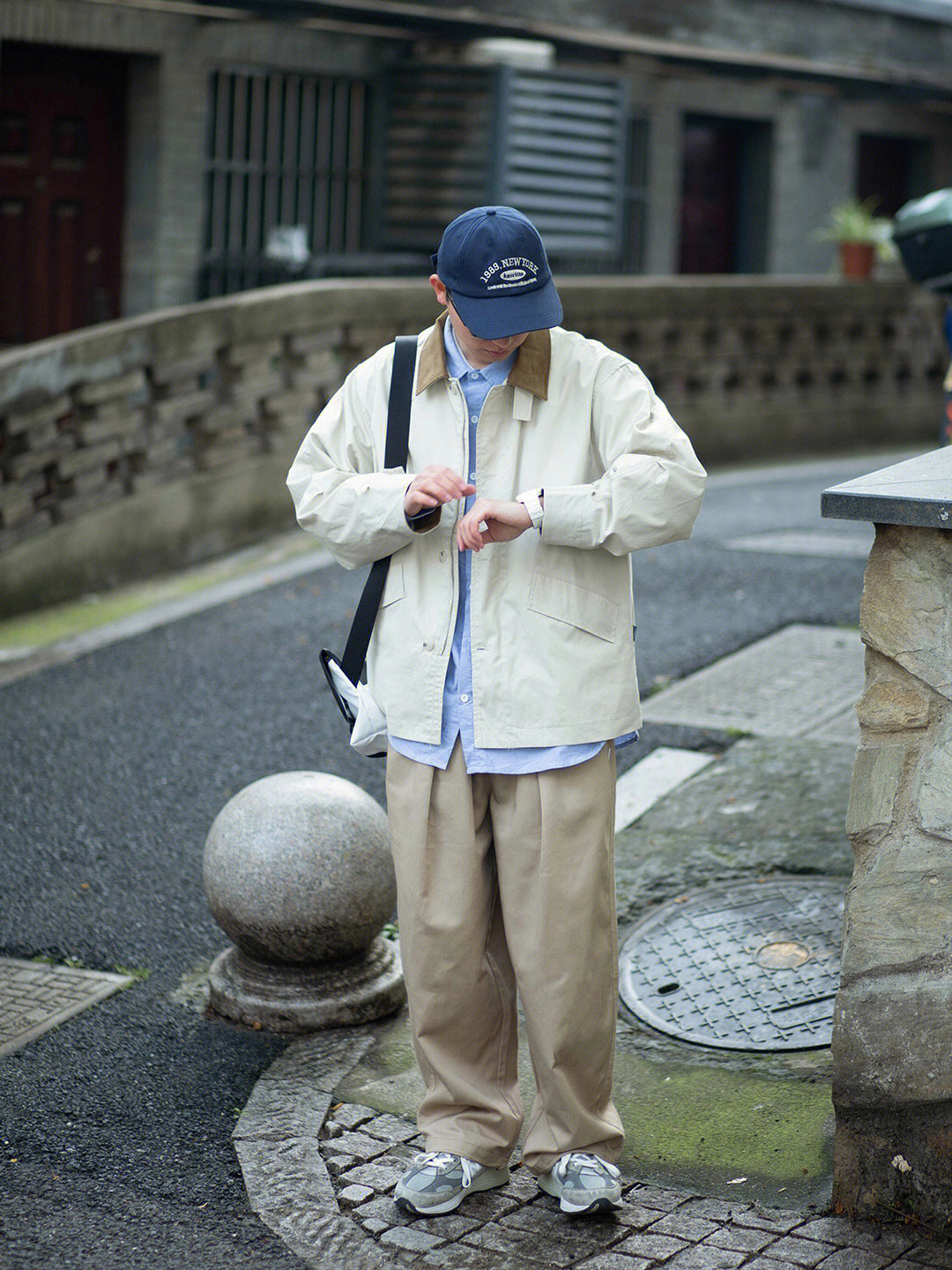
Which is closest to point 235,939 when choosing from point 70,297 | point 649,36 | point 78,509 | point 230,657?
point 230,657

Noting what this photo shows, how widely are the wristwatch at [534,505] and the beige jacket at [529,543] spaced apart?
0.03m

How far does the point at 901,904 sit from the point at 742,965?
4.25 ft

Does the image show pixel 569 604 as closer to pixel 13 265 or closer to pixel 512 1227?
pixel 512 1227

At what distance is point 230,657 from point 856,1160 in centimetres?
478

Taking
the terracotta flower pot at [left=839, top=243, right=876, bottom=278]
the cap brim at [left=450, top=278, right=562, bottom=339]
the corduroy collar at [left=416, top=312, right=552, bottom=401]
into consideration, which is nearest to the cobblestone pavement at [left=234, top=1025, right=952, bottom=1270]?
the corduroy collar at [left=416, top=312, right=552, bottom=401]

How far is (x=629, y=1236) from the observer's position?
3.36 metres

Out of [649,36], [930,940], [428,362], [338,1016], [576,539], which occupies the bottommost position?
[338,1016]

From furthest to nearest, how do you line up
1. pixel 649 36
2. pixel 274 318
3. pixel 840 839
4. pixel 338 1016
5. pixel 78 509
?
pixel 649 36
pixel 274 318
pixel 78 509
pixel 840 839
pixel 338 1016

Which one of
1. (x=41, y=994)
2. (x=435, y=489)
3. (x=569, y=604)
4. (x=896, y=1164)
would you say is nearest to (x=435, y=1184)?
(x=896, y=1164)

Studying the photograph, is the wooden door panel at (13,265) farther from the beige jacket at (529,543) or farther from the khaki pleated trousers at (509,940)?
the khaki pleated trousers at (509,940)

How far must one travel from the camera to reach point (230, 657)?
7.69 metres

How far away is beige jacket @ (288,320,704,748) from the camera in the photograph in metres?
3.28

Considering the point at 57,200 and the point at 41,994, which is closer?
the point at 41,994

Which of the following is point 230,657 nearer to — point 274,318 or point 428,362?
point 274,318
